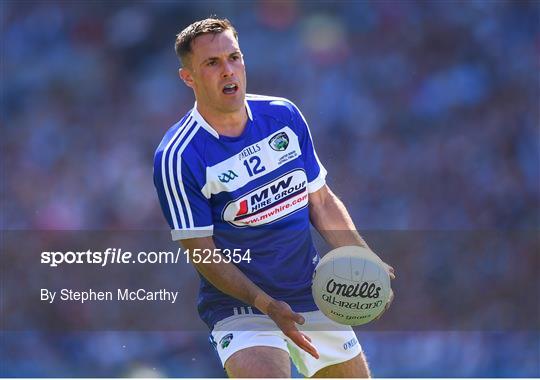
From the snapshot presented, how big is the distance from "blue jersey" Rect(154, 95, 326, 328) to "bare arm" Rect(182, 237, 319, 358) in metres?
0.09

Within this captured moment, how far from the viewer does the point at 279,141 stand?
17.5 ft

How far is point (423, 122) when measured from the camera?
798 cm

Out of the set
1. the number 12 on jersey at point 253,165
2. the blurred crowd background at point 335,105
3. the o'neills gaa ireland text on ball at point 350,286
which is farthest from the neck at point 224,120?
the blurred crowd background at point 335,105

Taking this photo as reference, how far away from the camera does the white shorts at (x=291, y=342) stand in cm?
487

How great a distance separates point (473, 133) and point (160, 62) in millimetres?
2462

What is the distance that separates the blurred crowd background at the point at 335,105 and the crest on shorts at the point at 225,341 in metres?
2.96

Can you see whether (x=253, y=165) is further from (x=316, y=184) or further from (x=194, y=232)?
(x=194, y=232)

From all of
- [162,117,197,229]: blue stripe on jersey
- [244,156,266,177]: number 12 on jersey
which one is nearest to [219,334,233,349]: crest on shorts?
[162,117,197,229]: blue stripe on jersey

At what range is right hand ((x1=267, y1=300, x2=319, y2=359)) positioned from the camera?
476 centimetres

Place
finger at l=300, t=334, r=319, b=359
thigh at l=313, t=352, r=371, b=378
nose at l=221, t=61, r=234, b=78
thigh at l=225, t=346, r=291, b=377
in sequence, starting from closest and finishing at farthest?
thigh at l=225, t=346, r=291, b=377, finger at l=300, t=334, r=319, b=359, thigh at l=313, t=352, r=371, b=378, nose at l=221, t=61, r=234, b=78

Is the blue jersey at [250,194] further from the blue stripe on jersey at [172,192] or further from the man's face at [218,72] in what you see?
the man's face at [218,72]

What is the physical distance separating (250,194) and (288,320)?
2.46 ft

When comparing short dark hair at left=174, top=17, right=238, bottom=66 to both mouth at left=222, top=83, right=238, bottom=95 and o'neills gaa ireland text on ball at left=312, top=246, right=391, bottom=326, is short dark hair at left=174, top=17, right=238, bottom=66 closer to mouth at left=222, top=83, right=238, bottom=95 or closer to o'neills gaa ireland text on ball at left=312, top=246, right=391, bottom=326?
mouth at left=222, top=83, right=238, bottom=95

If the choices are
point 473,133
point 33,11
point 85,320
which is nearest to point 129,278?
point 85,320
